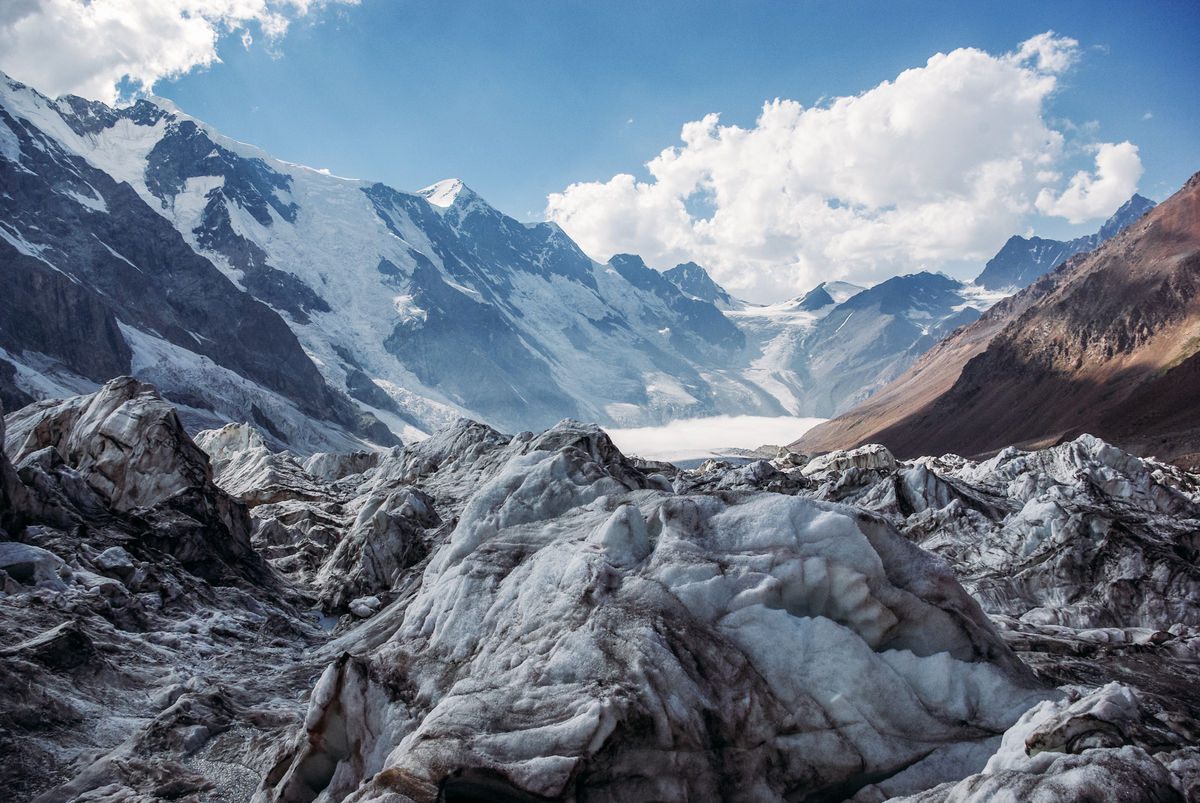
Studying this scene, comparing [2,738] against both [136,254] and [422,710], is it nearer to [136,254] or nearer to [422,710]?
[422,710]

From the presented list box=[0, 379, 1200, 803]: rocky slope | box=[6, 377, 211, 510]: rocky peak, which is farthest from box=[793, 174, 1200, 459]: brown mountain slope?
box=[6, 377, 211, 510]: rocky peak

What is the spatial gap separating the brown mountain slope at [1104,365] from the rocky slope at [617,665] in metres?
90.1

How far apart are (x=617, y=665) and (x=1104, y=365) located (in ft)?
468

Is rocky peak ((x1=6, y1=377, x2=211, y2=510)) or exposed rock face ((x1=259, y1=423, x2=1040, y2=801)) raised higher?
rocky peak ((x1=6, y1=377, x2=211, y2=510))

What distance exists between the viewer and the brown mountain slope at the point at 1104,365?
101062 mm

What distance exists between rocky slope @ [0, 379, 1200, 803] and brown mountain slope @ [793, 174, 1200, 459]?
90.1 metres

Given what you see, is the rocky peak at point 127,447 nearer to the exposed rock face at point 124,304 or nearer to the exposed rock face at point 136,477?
the exposed rock face at point 136,477

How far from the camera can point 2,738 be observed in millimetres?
10883

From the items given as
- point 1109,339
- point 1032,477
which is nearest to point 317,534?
point 1032,477

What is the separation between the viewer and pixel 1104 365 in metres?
124

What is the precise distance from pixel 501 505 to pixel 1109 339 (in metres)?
143

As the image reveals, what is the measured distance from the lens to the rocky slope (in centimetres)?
894

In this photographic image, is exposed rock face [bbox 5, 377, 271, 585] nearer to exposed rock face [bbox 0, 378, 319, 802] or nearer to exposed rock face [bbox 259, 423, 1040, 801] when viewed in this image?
exposed rock face [bbox 0, 378, 319, 802]

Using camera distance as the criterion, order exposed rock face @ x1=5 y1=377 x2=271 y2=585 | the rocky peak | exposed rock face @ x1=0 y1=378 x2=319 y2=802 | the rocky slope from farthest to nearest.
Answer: the rocky peak < exposed rock face @ x1=5 y1=377 x2=271 y2=585 < exposed rock face @ x1=0 y1=378 x2=319 y2=802 < the rocky slope
